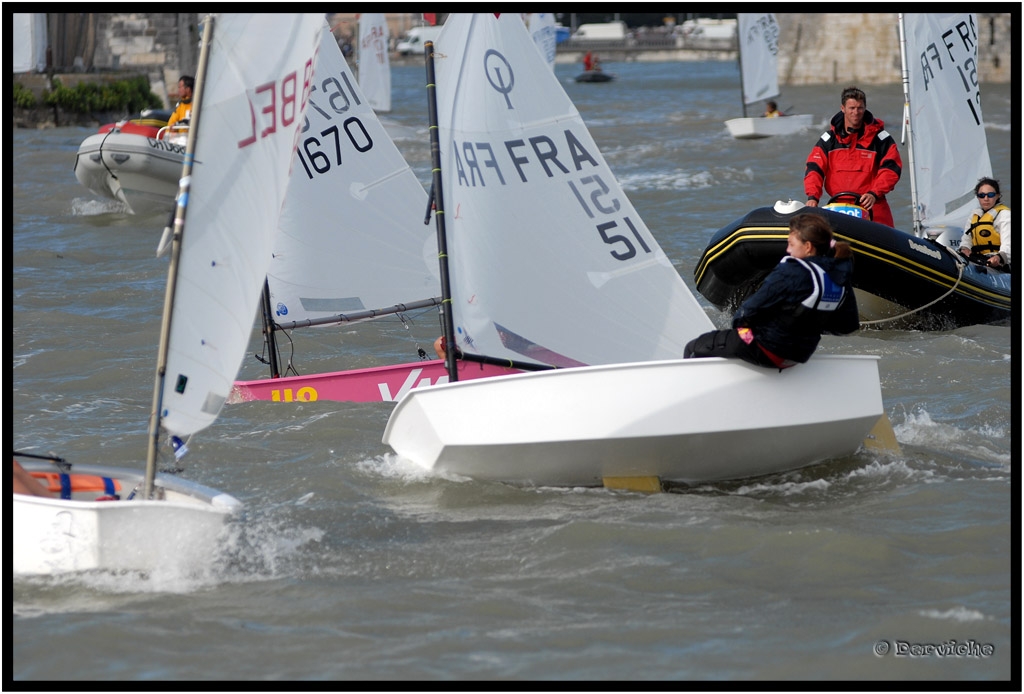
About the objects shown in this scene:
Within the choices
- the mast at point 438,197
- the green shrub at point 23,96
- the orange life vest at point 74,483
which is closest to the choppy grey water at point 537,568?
the orange life vest at point 74,483

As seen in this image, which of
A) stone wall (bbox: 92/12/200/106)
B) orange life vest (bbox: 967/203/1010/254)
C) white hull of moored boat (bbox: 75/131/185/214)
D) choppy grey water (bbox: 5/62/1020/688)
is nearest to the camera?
choppy grey water (bbox: 5/62/1020/688)

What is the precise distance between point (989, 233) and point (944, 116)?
74.7 inches

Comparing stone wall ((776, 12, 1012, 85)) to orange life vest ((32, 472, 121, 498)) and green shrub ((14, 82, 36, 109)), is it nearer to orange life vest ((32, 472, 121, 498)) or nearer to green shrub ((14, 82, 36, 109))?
green shrub ((14, 82, 36, 109))

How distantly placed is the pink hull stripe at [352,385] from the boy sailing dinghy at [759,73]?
51.7 feet

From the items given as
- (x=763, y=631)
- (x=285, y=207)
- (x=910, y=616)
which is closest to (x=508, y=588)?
(x=763, y=631)

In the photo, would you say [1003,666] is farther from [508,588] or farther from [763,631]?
[508,588]

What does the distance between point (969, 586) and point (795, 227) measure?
146 cm

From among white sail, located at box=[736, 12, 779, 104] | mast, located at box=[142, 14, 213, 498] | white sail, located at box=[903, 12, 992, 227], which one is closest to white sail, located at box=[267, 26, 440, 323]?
mast, located at box=[142, 14, 213, 498]

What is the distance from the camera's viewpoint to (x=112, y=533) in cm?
423

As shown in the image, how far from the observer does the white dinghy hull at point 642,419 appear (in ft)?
16.5

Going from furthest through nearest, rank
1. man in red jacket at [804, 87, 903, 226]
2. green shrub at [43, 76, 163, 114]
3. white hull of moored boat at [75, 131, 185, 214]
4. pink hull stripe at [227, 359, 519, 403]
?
green shrub at [43, 76, 163, 114] < white hull of moored boat at [75, 131, 185, 214] < man in red jacket at [804, 87, 903, 226] < pink hull stripe at [227, 359, 519, 403]

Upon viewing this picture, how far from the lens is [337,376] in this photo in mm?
6809

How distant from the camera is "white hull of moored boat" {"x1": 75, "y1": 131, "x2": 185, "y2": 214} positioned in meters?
14.0

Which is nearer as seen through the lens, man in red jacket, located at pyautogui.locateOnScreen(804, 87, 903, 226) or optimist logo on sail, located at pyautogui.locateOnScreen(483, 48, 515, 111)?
optimist logo on sail, located at pyautogui.locateOnScreen(483, 48, 515, 111)
